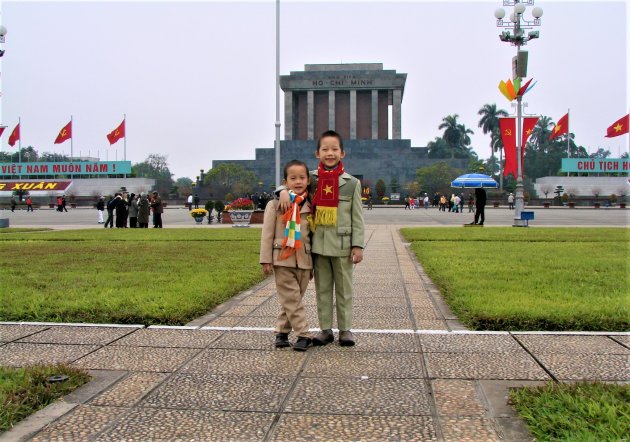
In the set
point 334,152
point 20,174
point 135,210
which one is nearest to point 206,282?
point 334,152

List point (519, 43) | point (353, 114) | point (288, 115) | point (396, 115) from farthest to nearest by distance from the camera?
point (288, 115) → point (353, 114) → point (396, 115) → point (519, 43)

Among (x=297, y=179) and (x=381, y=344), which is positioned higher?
(x=297, y=179)

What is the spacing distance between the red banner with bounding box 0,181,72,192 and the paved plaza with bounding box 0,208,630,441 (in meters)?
77.8

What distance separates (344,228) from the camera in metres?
4.59

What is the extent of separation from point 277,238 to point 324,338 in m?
0.88

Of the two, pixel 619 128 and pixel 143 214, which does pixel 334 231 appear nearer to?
pixel 143 214

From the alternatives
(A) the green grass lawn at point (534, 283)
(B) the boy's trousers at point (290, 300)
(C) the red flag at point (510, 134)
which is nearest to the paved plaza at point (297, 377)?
(B) the boy's trousers at point (290, 300)

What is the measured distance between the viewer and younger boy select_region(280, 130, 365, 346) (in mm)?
4566

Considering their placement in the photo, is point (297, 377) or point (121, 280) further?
point (121, 280)

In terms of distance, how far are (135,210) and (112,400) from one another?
2014 cm

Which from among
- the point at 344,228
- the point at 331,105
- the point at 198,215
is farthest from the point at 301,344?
the point at 331,105

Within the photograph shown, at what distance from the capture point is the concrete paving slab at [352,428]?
9.34ft

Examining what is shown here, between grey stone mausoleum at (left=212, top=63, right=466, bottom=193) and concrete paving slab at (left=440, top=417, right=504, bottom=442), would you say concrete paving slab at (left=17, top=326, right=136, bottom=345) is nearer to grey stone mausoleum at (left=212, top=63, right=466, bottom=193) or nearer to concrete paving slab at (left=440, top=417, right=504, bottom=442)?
concrete paving slab at (left=440, top=417, right=504, bottom=442)

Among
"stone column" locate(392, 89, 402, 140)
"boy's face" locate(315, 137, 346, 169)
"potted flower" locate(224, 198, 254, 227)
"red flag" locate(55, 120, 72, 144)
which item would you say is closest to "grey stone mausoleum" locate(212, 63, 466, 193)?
"stone column" locate(392, 89, 402, 140)
